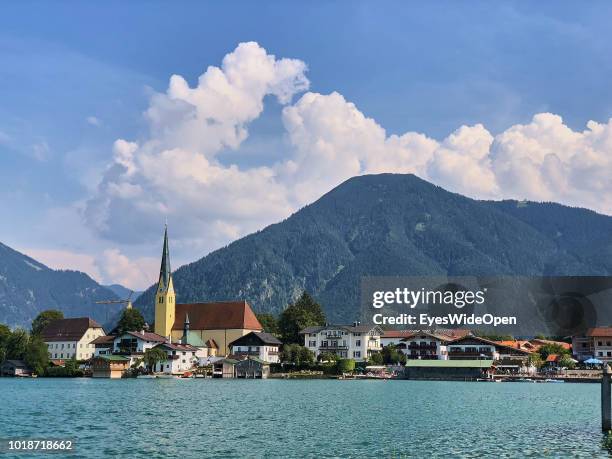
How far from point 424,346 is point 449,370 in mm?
20652

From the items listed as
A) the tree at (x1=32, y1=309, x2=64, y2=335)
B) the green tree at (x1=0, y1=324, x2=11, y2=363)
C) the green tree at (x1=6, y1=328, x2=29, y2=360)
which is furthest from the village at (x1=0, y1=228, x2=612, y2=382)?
the green tree at (x1=0, y1=324, x2=11, y2=363)

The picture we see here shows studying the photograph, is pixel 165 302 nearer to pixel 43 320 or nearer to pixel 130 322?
pixel 130 322

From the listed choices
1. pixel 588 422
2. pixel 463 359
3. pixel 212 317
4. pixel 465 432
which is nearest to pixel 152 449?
pixel 465 432

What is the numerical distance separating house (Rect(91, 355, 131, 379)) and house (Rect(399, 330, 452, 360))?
51669mm

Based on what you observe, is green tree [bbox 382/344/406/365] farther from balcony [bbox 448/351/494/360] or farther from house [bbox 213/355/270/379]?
house [bbox 213/355/270/379]

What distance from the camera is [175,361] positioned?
440 feet

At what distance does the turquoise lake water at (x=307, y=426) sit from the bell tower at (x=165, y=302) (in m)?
91.6

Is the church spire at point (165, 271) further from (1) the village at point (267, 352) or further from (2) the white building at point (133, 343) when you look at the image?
(2) the white building at point (133, 343)

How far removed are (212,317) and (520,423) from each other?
392ft

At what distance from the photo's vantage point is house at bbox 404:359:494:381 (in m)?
121

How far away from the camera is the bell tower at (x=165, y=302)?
16075 centimetres

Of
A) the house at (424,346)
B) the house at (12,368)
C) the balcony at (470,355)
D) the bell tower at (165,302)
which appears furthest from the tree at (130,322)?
the balcony at (470,355)

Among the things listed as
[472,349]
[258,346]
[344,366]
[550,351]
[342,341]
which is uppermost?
[342,341]

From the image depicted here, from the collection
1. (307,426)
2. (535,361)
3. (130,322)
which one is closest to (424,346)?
(535,361)
